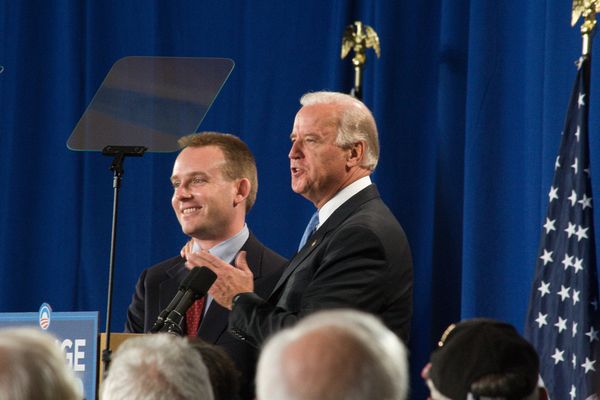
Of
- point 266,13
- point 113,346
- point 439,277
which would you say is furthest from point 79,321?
point 266,13

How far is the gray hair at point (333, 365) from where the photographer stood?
131cm

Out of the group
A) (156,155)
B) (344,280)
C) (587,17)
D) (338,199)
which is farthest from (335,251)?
(156,155)

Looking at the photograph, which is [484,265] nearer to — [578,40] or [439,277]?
[439,277]

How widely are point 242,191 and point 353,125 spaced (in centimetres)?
53

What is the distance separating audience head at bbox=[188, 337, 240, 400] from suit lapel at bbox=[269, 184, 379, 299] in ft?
4.42

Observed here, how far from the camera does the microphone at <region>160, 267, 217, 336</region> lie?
284cm

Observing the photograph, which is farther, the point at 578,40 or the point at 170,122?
the point at 578,40

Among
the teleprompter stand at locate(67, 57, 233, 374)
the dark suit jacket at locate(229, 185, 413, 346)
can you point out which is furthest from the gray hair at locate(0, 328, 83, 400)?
the teleprompter stand at locate(67, 57, 233, 374)

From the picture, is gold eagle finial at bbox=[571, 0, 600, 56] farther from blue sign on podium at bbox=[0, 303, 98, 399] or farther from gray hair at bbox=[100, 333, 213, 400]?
gray hair at bbox=[100, 333, 213, 400]

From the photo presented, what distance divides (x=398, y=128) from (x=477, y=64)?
65 cm

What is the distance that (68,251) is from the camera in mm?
6312

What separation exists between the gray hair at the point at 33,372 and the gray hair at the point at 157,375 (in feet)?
0.59

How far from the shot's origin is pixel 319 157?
12.1 feet

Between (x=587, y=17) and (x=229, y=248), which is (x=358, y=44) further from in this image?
(x=229, y=248)
